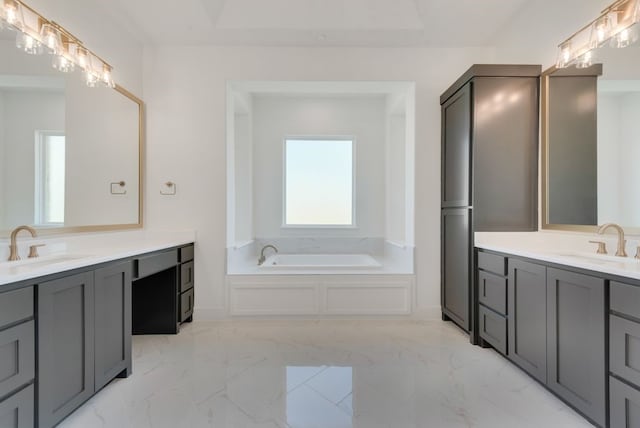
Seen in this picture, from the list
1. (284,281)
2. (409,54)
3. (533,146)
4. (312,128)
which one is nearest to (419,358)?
(284,281)

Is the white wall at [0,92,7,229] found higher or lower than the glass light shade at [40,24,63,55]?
lower

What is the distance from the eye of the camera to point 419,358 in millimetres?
2428

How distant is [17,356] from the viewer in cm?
136

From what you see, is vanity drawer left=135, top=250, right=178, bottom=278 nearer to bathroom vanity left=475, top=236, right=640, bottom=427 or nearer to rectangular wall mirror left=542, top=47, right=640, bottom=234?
bathroom vanity left=475, top=236, right=640, bottom=427

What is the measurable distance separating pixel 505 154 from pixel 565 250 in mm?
837

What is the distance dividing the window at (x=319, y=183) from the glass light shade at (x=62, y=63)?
A: 9.01 feet

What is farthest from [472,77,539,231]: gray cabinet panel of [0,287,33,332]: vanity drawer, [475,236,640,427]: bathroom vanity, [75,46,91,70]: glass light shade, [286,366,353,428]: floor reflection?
[75,46,91,70]: glass light shade

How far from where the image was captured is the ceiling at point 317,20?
9.29ft

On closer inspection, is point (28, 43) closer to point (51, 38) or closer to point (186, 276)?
point (51, 38)

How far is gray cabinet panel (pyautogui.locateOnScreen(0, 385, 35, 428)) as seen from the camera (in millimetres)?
1305

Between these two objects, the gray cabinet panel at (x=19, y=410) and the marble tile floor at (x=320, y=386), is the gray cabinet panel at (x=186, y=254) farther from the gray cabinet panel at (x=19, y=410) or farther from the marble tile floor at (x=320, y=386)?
the gray cabinet panel at (x=19, y=410)

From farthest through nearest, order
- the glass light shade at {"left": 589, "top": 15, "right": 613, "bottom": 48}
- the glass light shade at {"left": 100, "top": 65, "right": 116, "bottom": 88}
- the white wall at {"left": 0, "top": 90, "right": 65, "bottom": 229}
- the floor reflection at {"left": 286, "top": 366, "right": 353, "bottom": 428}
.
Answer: the glass light shade at {"left": 100, "top": 65, "right": 116, "bottom": 88}
the glass light shade at {"left": 589, "top": 15, "right": 613, "bottom": 48}
the white wall at {"left": 0, "top": 90, "right": 65, "bottom": 229}
the floor reflection at {"left": 286, "top": 366, "right": 353, "bottom": 428}

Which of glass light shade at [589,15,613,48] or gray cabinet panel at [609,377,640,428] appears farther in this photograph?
glass light shade at [589,15,613,48]

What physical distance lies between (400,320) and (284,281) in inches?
47.2
